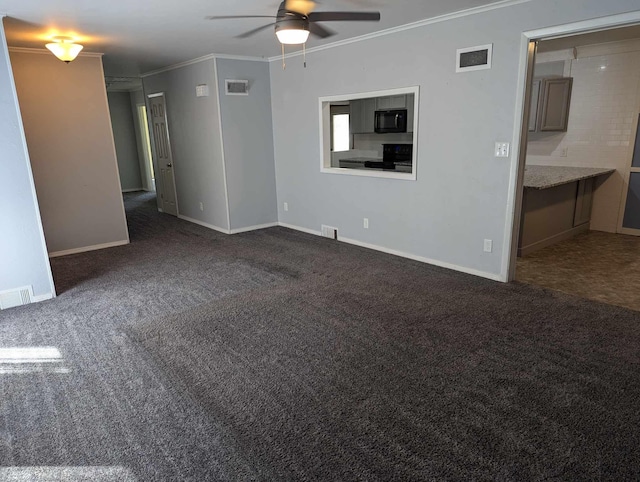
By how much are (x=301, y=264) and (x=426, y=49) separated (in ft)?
8.46

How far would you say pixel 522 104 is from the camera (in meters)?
3.59

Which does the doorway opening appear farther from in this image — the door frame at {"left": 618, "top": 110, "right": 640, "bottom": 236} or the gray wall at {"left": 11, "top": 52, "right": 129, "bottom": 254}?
the gray wall at {"left": 11, "top": 52, "right": 129, "bottom": 254}

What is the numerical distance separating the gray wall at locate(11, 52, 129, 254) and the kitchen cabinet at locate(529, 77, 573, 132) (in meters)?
5.79

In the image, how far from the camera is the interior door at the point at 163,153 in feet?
23.5

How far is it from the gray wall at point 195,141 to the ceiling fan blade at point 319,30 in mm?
1950

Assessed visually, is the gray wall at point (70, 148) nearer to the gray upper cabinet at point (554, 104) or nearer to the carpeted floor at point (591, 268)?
the carpeted floor at point (591, 268)

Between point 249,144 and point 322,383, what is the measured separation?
4413 mm

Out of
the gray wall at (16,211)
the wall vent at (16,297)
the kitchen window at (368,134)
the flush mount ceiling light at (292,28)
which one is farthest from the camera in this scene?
the kitchen window at (368,134)

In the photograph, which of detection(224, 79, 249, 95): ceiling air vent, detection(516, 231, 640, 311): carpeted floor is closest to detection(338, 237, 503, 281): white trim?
detection(516, 231, 640, 311): carpeted floor

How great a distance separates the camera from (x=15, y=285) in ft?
12.5

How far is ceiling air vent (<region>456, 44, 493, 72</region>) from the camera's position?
12.3 feet

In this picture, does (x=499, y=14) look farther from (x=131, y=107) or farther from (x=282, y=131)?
(x=131, y=107)

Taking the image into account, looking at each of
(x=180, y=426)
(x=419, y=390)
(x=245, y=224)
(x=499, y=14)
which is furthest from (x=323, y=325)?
(x=245, y=224)

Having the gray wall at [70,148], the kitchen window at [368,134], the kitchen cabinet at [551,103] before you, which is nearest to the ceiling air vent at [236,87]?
the kitchen window at [368,134]
